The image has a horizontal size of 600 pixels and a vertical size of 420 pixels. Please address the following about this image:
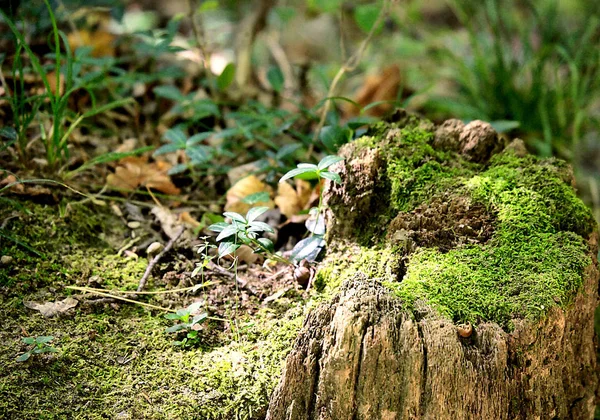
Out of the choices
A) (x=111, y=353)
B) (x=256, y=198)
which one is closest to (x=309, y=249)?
(x=256, y=198)

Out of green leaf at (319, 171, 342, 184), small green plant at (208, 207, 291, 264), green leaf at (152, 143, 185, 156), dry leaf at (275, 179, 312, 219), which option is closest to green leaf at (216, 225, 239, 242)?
small green plant at (208, 207, 291, 264)

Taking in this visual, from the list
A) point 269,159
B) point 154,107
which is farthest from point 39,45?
point 269,159

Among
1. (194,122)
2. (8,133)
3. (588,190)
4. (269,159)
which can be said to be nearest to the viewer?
(8,133)

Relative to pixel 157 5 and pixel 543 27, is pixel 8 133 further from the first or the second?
pixel 157 5

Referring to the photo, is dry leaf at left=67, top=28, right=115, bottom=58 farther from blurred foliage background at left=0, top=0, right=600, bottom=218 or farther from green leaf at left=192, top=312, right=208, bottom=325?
green leaf at left=192, top=312, right=208, bottom=325

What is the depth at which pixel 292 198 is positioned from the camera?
2285 millimetres

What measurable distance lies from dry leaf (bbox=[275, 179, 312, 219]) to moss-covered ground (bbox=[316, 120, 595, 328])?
1.43 ft

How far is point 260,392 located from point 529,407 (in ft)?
2.39

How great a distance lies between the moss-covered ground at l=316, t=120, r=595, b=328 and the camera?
1543mm

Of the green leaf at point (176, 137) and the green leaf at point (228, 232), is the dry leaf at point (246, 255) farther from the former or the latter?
the green leaf at point (176, 137)

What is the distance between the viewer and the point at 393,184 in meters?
1.88

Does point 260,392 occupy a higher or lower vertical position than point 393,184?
lower

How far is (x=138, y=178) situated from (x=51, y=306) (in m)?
0.77

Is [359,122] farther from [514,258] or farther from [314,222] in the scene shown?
[514,258]
